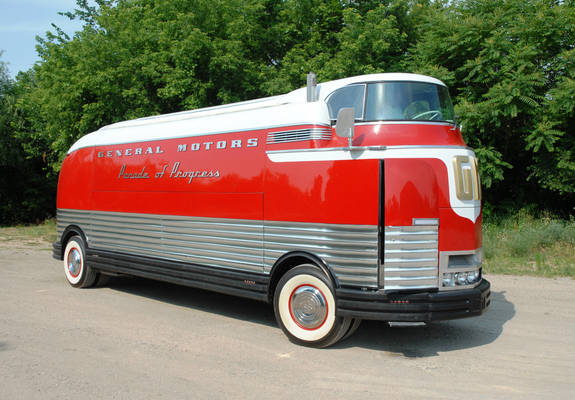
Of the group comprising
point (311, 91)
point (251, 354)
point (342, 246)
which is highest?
point (311, 91)

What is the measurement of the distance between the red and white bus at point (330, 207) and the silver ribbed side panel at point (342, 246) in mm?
12

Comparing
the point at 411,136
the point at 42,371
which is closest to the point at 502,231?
the point at 411,136

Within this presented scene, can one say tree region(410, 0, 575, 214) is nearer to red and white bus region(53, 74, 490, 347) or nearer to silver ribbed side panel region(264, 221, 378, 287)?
red and white bus region(53, 74, 490, 347)

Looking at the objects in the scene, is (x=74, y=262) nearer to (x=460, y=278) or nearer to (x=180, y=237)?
(x=180, y=237)

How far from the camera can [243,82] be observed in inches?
645

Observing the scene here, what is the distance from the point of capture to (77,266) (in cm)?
952

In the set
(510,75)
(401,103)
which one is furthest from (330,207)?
(510,75)

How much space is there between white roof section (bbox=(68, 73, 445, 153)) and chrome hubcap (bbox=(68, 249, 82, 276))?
2325mm

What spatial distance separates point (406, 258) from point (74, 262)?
280 inches

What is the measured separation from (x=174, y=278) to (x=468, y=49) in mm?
10773

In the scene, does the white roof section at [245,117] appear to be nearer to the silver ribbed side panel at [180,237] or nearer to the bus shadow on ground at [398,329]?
the silver ribbed side panel at [180,237]

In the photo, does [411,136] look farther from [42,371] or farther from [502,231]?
[502,231]

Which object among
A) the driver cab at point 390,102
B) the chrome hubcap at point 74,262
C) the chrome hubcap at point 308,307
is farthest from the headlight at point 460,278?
the chrome hubcap at point 74,262

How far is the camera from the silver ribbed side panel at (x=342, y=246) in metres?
5.31
